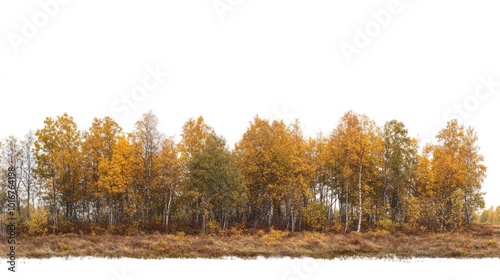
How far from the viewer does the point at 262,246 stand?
119 ft

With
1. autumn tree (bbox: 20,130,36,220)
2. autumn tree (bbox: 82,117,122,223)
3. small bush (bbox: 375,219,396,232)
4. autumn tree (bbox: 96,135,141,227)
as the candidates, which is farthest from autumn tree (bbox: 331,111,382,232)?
autumn tree (bbox: 20,130,36,220)

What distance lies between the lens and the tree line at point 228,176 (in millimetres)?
44125

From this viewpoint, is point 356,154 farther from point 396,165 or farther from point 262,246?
point 262,246

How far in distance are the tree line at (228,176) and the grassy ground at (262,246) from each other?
4.71 metres

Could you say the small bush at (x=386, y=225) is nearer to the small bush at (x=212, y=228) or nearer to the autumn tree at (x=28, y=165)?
the small bush at (x=212, y=228)

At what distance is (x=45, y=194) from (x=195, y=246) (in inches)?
865

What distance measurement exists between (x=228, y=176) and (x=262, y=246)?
946cm

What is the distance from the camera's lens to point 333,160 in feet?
160

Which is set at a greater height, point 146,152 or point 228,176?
point 146,152

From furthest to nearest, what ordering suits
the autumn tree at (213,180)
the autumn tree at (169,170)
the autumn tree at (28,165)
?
the autumn tree at (28,165) < the autumn tree at (169,170) < the autumn tree at (213,180)

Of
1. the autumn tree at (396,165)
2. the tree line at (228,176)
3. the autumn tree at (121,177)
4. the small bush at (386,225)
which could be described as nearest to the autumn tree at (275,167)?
the tree line at (228,176)

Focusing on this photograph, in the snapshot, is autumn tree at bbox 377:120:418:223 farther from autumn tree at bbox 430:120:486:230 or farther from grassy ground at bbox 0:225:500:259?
grassy ground at bbox 0:225:500:259

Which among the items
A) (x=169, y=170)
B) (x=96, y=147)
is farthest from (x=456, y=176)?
(x=96, y=147)
